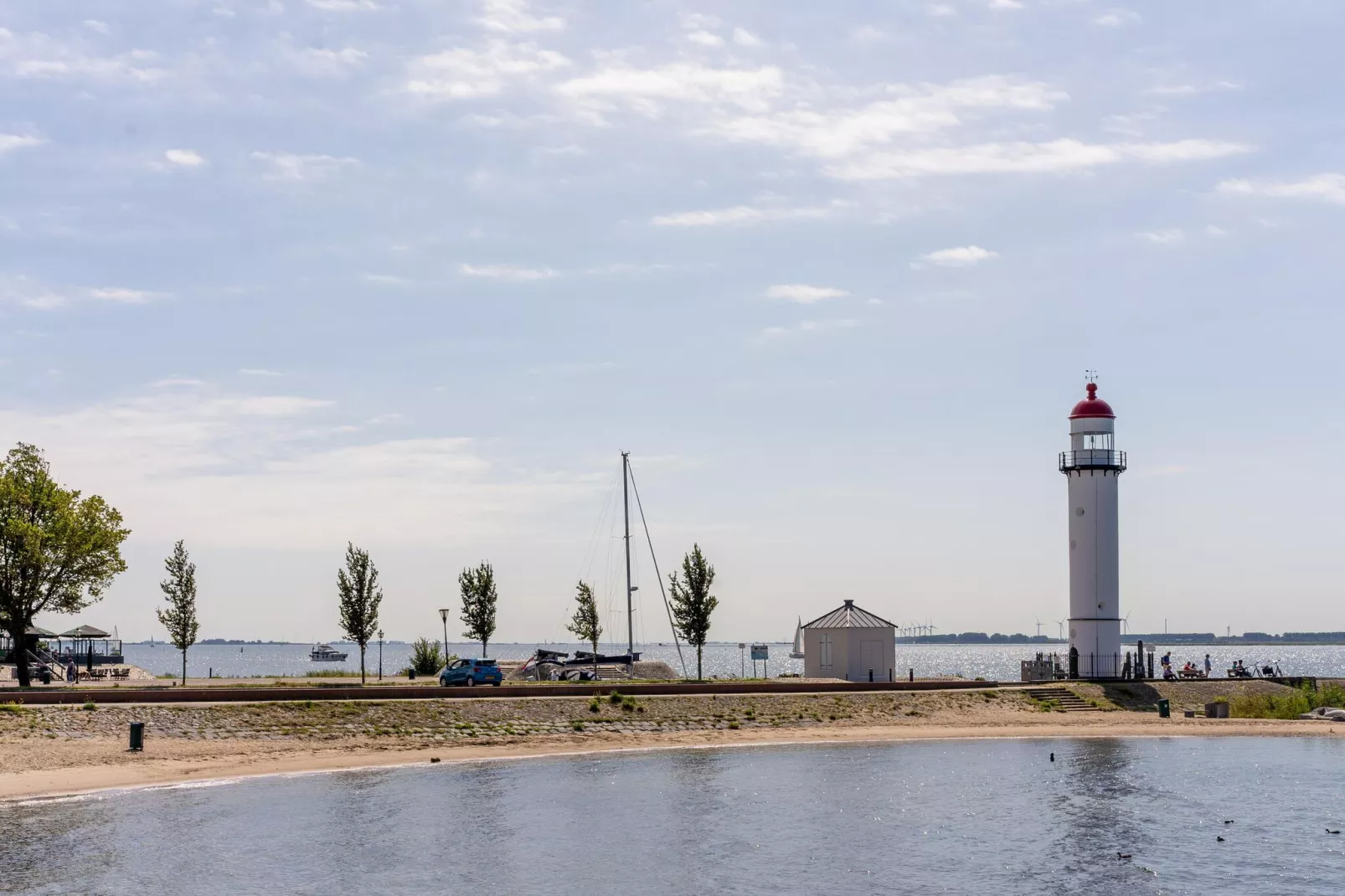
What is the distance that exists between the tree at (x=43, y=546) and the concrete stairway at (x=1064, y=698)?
4895 centimetres

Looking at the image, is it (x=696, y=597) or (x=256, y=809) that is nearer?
(x=256, y=809)

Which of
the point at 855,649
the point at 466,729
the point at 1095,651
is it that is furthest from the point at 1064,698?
the point at 466,729

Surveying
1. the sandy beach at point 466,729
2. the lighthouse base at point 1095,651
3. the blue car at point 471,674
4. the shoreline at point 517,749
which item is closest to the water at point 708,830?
the shoreline at point 517,749

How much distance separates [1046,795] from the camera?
4403cm

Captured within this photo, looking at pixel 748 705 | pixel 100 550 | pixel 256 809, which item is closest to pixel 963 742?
pixel 748 705

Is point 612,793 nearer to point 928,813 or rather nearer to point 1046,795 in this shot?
point 928,813

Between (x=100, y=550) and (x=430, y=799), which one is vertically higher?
(x=100, y=550)

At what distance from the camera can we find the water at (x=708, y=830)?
31219 millimetres

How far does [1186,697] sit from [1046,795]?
32.5m

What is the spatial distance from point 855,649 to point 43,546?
43963mm

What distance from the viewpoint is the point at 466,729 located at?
54219 millimetres

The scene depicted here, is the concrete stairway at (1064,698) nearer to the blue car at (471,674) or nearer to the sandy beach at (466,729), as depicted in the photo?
the sandy beach at (466,729)

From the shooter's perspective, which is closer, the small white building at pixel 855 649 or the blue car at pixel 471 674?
the blue car at pixel 471 674

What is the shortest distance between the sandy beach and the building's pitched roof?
8.56 metres
